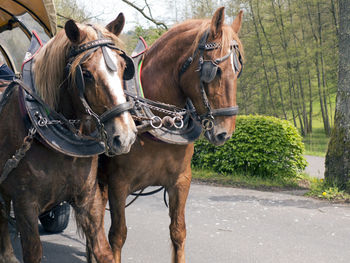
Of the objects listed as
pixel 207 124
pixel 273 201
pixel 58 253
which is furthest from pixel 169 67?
pixel 273 201

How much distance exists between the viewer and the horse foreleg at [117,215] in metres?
2.77

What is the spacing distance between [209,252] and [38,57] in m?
Result: 2.64

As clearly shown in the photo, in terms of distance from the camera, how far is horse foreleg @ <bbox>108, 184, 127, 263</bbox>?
2.77m

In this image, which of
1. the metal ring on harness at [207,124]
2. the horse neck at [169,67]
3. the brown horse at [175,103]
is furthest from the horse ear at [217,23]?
the metal ring on harness at [207,124]

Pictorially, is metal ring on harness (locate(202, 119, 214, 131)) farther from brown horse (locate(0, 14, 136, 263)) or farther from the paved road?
the paved road

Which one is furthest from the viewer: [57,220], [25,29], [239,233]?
[239,233]

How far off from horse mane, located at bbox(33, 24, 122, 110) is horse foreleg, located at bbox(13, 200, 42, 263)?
0.61 meters

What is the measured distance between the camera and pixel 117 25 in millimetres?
2359

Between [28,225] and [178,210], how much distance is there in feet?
3.93

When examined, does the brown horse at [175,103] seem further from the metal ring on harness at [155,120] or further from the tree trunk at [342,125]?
the tree trunk at [342,125]

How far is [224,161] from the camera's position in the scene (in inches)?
309

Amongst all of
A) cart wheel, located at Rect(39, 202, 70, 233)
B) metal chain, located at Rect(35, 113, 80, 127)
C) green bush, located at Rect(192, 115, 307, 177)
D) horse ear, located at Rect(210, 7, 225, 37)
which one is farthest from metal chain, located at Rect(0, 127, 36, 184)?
green bush, located at Rect(192, 115, 307, 177)

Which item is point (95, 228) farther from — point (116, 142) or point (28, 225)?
point (116, 142)

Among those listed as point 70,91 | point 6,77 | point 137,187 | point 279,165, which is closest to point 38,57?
point 70,91
